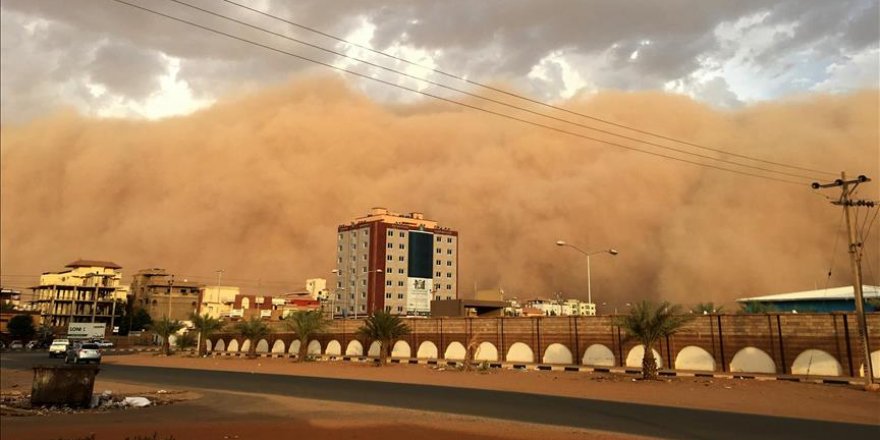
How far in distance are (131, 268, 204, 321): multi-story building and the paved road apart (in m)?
105

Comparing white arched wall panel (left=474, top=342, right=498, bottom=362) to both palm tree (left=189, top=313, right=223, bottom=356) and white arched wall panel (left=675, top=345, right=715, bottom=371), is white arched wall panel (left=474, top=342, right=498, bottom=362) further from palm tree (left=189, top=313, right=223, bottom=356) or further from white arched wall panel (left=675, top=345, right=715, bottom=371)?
palm tree (left=189, top=313, right=223, bottom=356)

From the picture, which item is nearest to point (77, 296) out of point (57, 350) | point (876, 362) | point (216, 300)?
point (216, 300)

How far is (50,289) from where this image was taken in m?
101

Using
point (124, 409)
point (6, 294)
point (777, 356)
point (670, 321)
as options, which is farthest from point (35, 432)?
point (6, 294)

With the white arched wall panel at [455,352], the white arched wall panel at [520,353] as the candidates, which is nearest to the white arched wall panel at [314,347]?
the white arched wall panel at [455,352]

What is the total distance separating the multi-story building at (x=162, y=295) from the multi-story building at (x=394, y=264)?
95.6 ft

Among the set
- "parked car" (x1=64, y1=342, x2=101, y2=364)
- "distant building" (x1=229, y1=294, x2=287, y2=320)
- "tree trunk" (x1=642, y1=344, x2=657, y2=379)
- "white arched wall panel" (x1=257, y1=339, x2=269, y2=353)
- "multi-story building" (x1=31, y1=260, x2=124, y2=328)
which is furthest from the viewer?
"distant building" (x1=229, y1=294, x2=287, y2=320)

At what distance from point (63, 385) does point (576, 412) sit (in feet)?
41.1

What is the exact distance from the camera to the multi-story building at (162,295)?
395 ft

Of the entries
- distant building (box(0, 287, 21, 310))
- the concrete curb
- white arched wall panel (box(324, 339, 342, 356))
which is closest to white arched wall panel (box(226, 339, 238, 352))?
white arched wall panel (box(324, 339, 342, 356))

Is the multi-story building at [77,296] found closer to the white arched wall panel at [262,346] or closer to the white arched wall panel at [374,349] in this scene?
the white arched wall panel at [262,346]

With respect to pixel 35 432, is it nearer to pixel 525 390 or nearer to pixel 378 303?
pixel 525 390

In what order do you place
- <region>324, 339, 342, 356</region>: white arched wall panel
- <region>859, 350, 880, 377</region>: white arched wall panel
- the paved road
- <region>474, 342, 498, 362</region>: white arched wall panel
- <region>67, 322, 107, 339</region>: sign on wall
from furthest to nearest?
<region>324, 339, 342, 356</region>: white arched wall panel < <region>67, 322, 107, 339</region>: sign on wall < <region>474, 342, 498, 362</region>: white arched wall panel < <region>859, 350, 880, 377</region>: white arched wall panel < the paved road

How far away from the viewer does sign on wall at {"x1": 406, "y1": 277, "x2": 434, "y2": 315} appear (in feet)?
388
